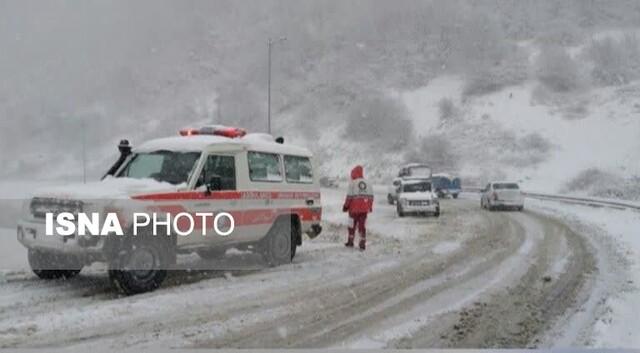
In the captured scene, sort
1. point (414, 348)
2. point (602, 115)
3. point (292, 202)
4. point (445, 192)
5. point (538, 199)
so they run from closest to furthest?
point (414, 348) < point (292, 202) < point (538, 199) < point (445, 192) < point (602, 115)

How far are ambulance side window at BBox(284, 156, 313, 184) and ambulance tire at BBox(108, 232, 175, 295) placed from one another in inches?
143

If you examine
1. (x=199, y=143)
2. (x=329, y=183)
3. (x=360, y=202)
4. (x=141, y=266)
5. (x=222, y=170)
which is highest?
(x=199, y=143)

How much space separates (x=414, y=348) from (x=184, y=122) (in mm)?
73875

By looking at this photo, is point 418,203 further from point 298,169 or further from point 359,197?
point 298,169

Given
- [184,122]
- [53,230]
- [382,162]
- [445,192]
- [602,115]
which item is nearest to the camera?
[53,230]

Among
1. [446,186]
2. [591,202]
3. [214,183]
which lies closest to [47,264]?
[214,183]

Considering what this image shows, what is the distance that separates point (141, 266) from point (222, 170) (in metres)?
2.34

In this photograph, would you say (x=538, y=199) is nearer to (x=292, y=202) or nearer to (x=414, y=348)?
(x=292, y=202)

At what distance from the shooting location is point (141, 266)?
8.84m

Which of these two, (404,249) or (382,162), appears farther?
(382,162)

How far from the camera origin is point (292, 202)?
12102 millimetres

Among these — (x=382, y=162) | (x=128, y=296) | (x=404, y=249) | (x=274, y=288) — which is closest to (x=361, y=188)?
(x=404, y=249)

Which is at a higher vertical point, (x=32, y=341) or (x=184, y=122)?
(x=184, y=122)

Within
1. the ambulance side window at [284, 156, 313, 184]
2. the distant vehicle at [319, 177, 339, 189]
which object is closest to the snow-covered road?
the ambulance side window at [284, 156, 313, 184]
